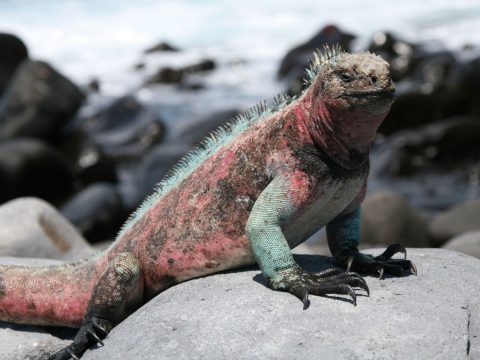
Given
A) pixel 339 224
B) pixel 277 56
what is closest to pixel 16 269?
pixel 339 224

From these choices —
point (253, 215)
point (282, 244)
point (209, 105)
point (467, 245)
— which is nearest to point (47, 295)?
point (253, 215)

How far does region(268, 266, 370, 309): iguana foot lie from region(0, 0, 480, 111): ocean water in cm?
1555

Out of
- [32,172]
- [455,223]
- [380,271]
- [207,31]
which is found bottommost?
[207,31]

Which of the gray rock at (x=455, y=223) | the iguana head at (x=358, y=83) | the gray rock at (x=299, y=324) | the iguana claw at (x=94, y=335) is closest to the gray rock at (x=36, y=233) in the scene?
the iguana claw at (x=94, y=335)

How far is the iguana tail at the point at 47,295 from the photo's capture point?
14.6 feet

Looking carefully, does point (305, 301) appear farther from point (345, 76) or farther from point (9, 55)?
point (9, 55)

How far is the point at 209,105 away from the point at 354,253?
16.0 meters

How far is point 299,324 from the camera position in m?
3.55

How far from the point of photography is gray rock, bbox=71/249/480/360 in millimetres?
3426

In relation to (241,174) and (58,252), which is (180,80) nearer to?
(58,252)

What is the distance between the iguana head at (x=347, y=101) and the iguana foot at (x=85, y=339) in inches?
59.7

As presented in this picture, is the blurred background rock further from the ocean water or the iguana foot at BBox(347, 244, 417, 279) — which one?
the iguana foot at BBox(347, 244, 417, 279)

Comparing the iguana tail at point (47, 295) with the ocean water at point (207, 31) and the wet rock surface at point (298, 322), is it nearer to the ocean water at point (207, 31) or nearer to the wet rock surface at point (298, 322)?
the wet rock surface at point (298, 322)

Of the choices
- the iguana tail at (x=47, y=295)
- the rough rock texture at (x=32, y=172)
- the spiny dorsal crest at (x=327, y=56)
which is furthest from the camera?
the rough rock texture at (x=32, y=172)
